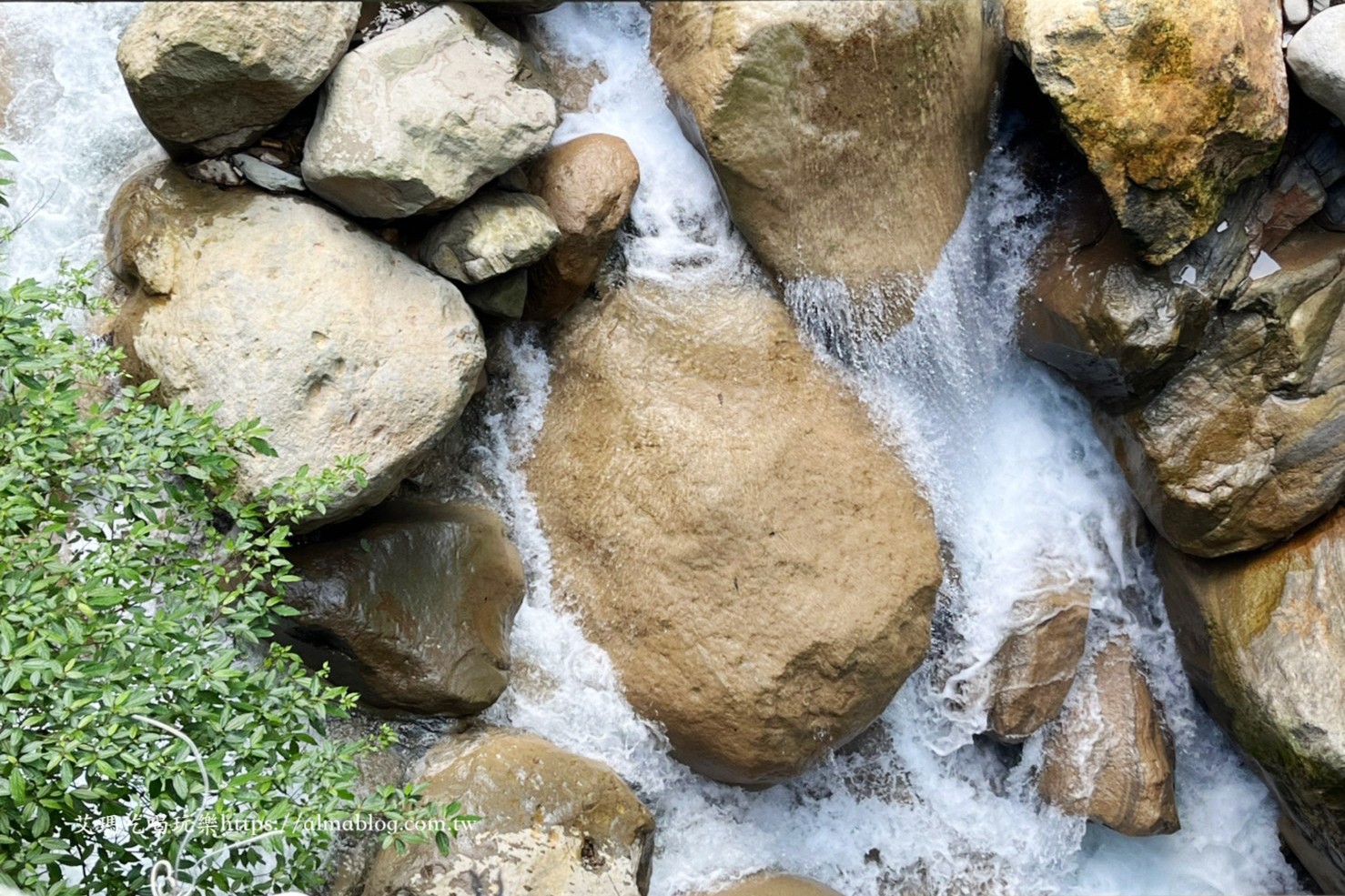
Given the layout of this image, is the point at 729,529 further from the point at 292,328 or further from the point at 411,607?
the point at 292,328

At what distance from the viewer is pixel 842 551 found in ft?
16.3

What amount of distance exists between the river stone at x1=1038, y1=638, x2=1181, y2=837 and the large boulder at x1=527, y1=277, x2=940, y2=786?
109 centimetres

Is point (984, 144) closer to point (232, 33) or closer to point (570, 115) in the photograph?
point (570, 115)

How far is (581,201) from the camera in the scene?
4883 millimetres

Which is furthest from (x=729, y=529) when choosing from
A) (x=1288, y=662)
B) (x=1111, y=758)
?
(x=1288, y=662)

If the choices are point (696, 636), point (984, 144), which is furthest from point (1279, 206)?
point (696, 636)

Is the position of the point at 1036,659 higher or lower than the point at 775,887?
higher

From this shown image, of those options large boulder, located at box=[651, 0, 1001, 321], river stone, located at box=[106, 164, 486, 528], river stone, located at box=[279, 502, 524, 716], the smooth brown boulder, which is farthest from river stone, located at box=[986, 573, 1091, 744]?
river stone, located at box=[106, 164, 486, 528]

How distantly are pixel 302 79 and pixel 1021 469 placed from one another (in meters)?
3.79

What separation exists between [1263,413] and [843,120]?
229 cm

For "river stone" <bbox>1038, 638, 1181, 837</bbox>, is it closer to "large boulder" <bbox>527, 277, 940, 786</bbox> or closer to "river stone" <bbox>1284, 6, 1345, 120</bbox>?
"large boulder" <bbox>527, 277, 940, 786</bbox>

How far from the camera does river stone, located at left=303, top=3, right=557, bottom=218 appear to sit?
14.1 feet

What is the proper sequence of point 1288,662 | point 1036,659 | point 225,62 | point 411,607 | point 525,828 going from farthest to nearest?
point 1036,659
point 1288,662
point 411,607
point 525,828
point 225,62

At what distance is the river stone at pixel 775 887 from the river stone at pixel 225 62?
149 inches
